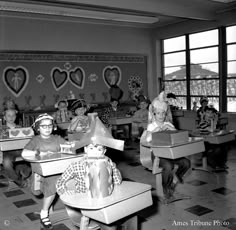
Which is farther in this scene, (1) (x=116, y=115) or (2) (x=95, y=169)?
(1) (x=116, y=115)

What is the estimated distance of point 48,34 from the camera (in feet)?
28.0

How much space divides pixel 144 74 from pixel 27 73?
147 inches

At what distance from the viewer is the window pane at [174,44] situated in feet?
32.0

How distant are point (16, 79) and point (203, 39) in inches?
199

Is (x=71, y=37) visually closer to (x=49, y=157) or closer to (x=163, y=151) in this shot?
(x=163, y=151)

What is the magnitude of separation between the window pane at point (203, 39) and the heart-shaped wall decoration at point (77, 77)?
3197mm

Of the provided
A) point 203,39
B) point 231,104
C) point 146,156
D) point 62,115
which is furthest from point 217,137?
point 203,39

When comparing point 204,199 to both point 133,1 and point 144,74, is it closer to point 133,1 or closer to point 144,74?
point 133,1

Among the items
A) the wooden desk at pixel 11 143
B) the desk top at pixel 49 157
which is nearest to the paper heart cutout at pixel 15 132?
the wooden desk at pixel 11 143

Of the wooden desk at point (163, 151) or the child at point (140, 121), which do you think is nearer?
the wooden desk at point (163, 151)

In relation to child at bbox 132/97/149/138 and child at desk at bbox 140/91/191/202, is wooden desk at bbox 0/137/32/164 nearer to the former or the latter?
child at desk at bbox 140/91/191/202

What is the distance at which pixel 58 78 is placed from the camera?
28.5 ft

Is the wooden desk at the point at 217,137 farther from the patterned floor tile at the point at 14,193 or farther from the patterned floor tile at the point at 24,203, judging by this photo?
the patterned floor tile at the point at 14,193

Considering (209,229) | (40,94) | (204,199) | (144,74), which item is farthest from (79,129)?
(144,74)
